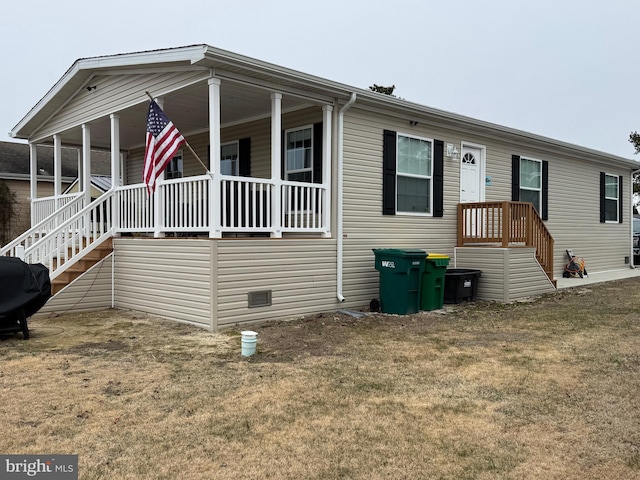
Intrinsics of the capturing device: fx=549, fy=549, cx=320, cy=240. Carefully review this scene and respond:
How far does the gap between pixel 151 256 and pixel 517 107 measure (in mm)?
31606

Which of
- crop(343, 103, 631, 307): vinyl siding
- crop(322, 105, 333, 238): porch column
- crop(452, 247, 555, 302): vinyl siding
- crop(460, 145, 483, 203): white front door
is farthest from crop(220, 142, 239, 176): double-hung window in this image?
crop(452, 247, 555, 302): vinyl siding

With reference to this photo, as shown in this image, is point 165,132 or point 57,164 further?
point 57,164

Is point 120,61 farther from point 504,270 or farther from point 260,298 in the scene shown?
point 504,270

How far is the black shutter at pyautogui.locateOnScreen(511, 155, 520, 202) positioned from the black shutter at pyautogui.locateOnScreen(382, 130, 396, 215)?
3787 mm

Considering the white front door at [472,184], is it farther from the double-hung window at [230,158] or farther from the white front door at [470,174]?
the double-hung window at [230,158]

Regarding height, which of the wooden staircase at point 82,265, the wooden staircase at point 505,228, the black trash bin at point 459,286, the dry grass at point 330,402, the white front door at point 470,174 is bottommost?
the dry grass at point 330,402

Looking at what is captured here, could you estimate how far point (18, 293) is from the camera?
6090 mm

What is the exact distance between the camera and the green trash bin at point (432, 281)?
27.5 ft

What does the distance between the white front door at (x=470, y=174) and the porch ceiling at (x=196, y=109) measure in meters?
3.78

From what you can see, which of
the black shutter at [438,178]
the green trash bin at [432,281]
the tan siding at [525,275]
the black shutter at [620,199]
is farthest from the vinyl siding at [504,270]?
the black shutter at [620,199]

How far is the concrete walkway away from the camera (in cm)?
1197

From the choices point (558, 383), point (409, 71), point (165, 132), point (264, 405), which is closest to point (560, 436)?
point (558, 383)

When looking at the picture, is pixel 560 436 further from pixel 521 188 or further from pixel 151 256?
pixel 521 188

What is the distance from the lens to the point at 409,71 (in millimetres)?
31969
